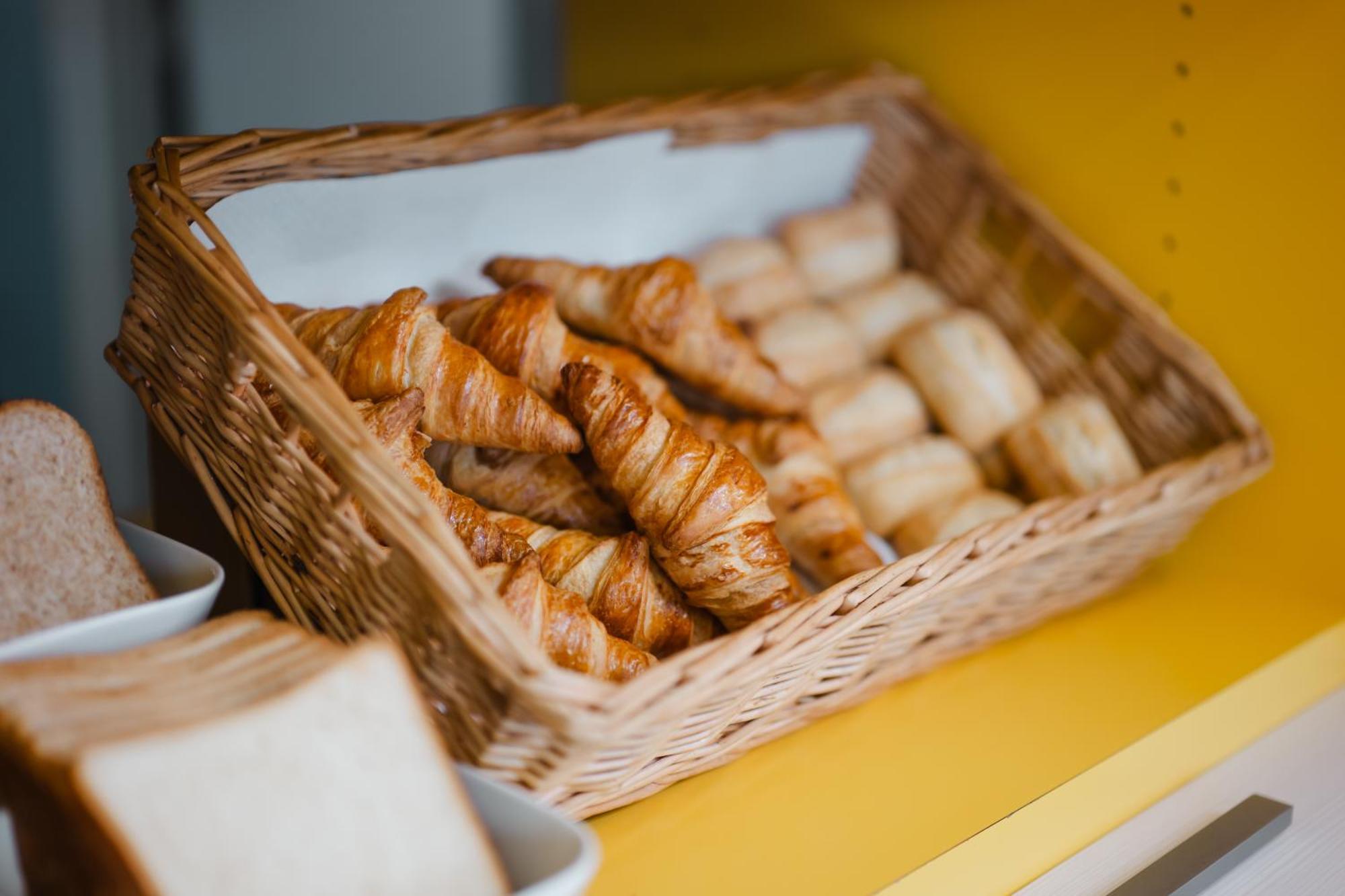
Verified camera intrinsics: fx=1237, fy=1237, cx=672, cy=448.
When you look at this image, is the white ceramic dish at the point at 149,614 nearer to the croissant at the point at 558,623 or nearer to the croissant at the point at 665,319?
the croissant at the point at 558,623

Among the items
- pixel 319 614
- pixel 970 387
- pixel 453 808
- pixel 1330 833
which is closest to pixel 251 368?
pixel 319 614

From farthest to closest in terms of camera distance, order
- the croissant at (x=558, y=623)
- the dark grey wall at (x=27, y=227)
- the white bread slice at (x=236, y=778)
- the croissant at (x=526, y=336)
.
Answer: the dark grey wall at (x=27, y=227), the croissant at (x=526, y=336), the croissant at (x=558, y=623), the white bread slice at (x=236, y=778)

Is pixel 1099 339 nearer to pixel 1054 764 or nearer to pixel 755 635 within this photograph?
pixel 1054 764

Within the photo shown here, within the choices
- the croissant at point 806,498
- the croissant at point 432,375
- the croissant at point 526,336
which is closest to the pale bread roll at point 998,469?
the croissant at point 806,498

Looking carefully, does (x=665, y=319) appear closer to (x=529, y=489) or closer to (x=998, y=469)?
(x=529, y=489)

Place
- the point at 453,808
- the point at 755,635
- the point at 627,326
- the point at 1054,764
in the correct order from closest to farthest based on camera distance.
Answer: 1. the point at 453,808
2. the point at 755,635
3. the point at 1054,764
4. the point at 627,326

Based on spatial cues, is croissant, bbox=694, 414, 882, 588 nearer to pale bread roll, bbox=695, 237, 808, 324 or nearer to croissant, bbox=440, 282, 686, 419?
croissant, bbox=440, 282, 686, 419

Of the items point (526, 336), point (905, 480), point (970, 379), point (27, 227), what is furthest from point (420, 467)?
point (27, 227)
